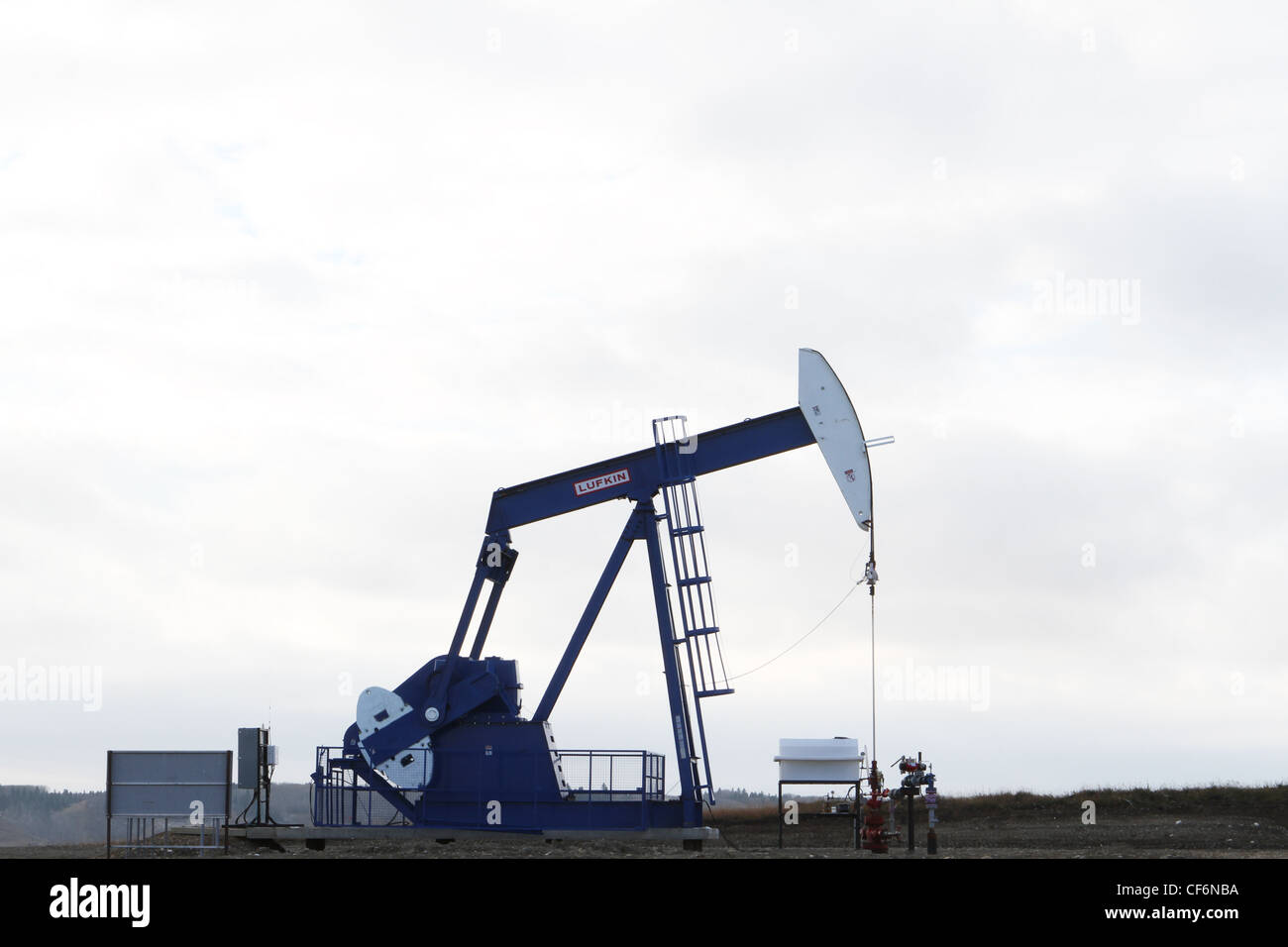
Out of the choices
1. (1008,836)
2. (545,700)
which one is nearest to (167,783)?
(545,700)

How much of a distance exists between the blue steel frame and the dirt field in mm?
453

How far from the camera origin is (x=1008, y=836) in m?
21.4

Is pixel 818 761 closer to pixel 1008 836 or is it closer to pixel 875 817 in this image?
pixel 875 817

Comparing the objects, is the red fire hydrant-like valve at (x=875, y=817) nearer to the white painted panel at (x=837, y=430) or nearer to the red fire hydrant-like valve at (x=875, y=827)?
the red fire hydrant-like valve at (x=875, y=827)

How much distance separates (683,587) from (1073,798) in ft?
34.9

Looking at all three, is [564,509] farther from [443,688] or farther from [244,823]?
[244,823]

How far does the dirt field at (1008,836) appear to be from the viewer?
17.6 m

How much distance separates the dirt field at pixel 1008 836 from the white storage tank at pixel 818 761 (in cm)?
89

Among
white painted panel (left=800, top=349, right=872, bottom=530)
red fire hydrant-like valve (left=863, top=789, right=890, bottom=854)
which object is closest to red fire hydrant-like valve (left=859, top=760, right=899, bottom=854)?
red fire hydrant-like valve (left=863, top=789, right=890, bottom=854)

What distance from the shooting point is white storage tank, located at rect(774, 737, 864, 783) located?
18.8 m

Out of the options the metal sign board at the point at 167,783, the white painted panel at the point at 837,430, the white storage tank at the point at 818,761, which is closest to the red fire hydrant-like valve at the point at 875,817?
the white storage tank at the point at 818,761

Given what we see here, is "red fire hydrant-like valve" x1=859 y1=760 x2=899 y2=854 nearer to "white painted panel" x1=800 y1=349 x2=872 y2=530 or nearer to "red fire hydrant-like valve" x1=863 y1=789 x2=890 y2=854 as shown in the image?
"red fire hydrant-like valve" x1=863 y1=789 x2=890 y2=854
